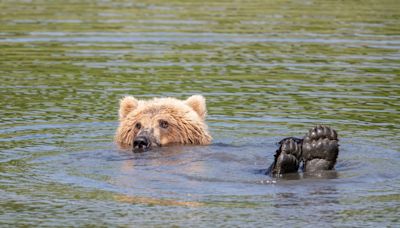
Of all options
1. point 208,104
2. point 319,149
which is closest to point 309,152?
point 319,149

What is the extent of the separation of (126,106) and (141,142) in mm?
904

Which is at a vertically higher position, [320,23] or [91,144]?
[320,23]

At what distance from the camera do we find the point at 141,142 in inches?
448

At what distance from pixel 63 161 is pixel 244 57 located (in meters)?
8.05

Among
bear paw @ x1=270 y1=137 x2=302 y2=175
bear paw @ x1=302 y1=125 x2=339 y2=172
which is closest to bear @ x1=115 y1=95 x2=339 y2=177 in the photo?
bear paw @ x1=270 y1=137 x2=302 y2=175

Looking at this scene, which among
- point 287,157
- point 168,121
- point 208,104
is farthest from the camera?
point 208,104

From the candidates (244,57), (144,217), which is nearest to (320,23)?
(244,57)

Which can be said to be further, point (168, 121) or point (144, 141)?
point (168, 121)

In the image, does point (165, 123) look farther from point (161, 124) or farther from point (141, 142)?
point (141, 142)

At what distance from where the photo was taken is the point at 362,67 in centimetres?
1702

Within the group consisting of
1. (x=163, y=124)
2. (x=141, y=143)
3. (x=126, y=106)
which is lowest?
(x=141, y=143)

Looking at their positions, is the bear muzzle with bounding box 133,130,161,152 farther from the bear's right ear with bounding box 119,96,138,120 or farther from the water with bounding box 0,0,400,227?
the bear's right ear with bounding box 119,96,138,120

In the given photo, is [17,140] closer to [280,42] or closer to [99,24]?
[280,42]

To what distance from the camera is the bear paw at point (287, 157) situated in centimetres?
931
